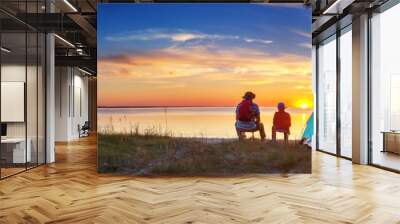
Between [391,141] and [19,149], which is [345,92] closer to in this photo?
[391,141]

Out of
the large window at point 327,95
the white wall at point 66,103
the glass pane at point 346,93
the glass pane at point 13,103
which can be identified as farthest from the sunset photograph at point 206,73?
the white wall at point 66,103

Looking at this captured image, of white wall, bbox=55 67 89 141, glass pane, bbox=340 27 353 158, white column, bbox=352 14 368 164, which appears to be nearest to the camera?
white column, bbox=352 14 368 164

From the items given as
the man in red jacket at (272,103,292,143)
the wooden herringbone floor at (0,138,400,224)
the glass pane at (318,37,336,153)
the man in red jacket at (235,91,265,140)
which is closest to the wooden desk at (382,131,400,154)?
the wooden herringbone floor at (0,138,400,224)

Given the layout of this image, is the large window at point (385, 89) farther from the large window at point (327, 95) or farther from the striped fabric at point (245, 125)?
the striped fabric at point (245, 125)

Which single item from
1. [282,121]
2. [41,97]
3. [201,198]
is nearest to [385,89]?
[282,121]

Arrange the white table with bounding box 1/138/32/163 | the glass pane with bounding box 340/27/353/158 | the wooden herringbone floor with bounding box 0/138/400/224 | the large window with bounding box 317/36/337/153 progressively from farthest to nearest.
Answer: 1. the large window with bounding box 317/36/337/153
2. the glass pane with bounding box 340/27/353/158
3. the white table with bounding box 1/138/32/163
4. the wooden herringbone floor with bounding box 0/138/400/224

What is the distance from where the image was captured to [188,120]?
284 inches

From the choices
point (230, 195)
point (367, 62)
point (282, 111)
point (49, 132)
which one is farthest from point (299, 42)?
point (49, 132)

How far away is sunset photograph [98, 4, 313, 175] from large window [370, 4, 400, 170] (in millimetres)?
1593

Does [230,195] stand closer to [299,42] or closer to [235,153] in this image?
[235,153]

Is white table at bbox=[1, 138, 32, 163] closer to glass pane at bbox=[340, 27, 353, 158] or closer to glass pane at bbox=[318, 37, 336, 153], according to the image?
glass pane at bbox=[340, 27, 353, 158]

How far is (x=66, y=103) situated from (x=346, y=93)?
10677 mm

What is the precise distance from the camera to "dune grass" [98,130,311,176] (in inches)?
279

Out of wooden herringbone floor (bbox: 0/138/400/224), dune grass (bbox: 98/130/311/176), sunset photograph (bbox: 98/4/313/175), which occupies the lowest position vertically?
wooden herringbone floor (bbox: 0/138/400/224)
